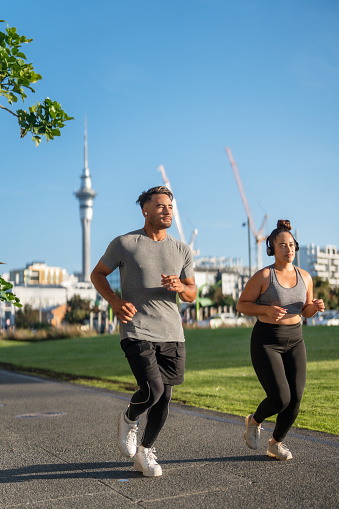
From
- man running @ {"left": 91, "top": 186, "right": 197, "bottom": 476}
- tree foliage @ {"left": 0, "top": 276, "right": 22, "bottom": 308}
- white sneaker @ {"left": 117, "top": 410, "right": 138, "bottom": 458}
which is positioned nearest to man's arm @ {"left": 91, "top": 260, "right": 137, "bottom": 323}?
man running @ {"left": 91, "top": 186, "right": 197, "bottom": 476}

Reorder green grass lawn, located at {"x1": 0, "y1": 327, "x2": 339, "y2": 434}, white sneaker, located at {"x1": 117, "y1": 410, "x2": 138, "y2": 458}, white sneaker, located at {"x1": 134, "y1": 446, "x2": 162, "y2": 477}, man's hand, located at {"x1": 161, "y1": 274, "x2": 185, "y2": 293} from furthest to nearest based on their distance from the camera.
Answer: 1. green grass lawn, located at {"x1": 0, "y1": 327, "x2": 339, "y2": 434}
2. white sneaker, located at {"x1": 117, "y1": 410, "x2": 138, "y2": 458}
3. white sneaker, located at {"x1": 134, "y1": 446, "x2": 162, "y2": 477}
4. man's hand, located at {"x1": 161, "y1": 274, "x2": 185, "y2": 293}

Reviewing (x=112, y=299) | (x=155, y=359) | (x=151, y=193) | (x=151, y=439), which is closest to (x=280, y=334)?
(x=155, y=359)

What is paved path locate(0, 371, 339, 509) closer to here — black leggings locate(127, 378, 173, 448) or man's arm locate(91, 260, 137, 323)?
black leggings locate(127, 378, 173, 448)

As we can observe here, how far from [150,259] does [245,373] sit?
32.8 feet

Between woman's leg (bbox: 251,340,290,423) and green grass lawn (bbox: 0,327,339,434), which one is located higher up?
woman's leg (bbox: 251,340,290,423)

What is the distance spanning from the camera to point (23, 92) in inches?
214

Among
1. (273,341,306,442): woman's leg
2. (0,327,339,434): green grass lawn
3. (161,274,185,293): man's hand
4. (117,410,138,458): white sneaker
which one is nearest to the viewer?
(161,274,185,293): man's hand

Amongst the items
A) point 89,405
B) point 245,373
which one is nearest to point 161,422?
point 89,405

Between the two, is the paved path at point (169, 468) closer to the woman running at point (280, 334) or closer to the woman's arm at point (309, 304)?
the woman running at point (280, 334)

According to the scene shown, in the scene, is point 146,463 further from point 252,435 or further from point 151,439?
point 252,435

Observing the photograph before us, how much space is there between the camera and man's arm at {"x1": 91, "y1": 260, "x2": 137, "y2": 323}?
15.6 ft

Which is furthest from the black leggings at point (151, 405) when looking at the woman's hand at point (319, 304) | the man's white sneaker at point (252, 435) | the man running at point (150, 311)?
the woman's hand at point (319, 304)

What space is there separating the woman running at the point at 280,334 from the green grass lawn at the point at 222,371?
6.02 feet

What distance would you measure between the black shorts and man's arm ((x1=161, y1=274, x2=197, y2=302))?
0.36m
